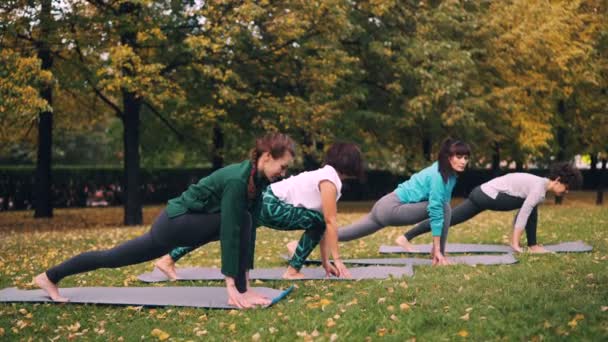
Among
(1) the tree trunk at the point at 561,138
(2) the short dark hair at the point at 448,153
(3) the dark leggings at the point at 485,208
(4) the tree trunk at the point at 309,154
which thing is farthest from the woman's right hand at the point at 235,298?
(1) the tree trunk at the point at 561,138

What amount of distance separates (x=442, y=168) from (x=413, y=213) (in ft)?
2.22

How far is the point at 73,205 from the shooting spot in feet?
95.4

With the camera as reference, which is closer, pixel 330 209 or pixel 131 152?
pixel 330 209

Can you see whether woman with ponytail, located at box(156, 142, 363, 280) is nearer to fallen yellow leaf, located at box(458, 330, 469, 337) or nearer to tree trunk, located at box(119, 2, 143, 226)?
fallen yellow leaf, located at box(458, 330, 469, 337)

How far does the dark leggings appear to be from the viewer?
31.3 ft

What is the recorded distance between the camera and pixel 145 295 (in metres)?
6.64

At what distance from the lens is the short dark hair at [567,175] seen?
365 inches

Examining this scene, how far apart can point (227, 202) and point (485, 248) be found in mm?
5400

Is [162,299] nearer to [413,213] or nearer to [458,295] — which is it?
[458,295]

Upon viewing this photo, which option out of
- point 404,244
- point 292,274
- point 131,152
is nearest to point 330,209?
point 292,274

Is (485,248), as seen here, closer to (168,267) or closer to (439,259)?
(439,259)

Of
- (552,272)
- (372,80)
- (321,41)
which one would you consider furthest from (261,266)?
(372,80)

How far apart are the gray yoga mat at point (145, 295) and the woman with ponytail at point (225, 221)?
29 centimetres

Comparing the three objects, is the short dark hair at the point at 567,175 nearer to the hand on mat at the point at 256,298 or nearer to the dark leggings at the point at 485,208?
the dark leggings at the point at 485,208
